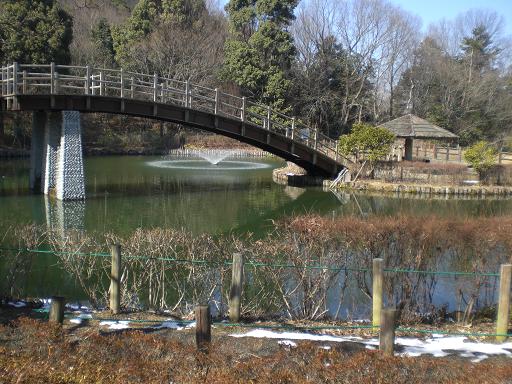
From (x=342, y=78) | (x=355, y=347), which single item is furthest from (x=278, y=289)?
(x=342, y=78)

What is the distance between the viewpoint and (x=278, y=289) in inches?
332

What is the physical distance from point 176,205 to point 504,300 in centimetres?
1529

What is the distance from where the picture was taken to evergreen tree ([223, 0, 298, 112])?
4272 cm

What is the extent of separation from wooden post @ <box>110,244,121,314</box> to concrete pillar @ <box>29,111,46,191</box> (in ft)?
54.3

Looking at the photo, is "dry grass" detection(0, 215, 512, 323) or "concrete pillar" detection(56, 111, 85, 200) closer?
"dry grass" detection(0, 215, 512, 323)

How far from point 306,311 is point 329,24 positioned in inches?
1691

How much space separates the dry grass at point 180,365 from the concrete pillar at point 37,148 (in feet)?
60.6

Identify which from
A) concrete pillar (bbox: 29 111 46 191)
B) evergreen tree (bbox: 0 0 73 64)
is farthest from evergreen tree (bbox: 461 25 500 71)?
concrete pillar (bbox: 29 111 46 191)

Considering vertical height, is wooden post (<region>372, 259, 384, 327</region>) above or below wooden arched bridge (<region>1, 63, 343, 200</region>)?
below

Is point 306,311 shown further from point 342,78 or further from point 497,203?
point 342,78

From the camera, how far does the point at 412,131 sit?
31.1 meters

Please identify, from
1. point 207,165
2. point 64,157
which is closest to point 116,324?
point 64,157

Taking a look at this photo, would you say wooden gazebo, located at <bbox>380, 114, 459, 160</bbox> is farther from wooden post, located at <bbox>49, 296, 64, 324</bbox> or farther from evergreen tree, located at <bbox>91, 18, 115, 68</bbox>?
wooden post, located at <bbox>49, 296, 64, 324</bbox>

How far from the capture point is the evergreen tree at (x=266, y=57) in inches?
1682
